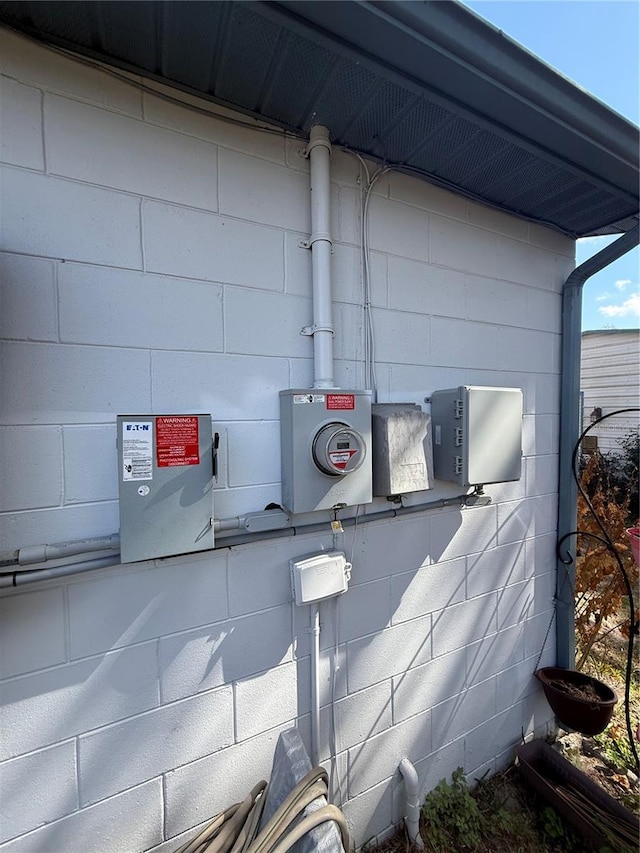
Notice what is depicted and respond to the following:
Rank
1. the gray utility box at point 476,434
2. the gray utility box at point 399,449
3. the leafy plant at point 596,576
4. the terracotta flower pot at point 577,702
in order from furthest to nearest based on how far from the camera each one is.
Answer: the leafy plant at point 596,576 < the terracotta flower pot at point 577,702 < the gray utility box at point 476,434 < the gray utility box at point 399,449

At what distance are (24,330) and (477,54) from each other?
134 centimetres

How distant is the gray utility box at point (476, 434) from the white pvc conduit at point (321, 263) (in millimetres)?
549

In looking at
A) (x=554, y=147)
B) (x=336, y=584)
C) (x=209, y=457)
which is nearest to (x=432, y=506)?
(x=336, y=584)

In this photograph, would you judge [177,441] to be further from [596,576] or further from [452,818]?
[596,576]

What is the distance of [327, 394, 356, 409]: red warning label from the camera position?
1.17 metres

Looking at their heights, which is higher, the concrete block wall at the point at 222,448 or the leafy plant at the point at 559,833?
the concrete block wall at the point at 222,448

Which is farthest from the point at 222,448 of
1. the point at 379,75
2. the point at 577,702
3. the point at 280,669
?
the point at 577,702

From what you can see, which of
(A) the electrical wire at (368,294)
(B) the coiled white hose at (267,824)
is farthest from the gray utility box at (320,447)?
(B) the coiled white hose at (267,824)

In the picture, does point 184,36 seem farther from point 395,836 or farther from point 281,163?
point 395,836

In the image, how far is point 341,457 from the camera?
1.14m

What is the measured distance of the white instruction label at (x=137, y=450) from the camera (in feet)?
3.07

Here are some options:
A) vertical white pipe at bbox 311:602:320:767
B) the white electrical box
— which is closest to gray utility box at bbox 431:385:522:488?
the white electrical box

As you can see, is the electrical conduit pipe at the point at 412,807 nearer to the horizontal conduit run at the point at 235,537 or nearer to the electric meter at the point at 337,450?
the horizontal conduit run at the point at 235,537

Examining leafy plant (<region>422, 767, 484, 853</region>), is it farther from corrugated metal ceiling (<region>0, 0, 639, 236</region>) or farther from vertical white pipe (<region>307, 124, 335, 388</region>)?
corrugated metal ceiling (<region>0, 0, 639, 236</region>)
